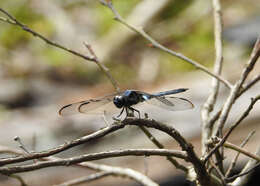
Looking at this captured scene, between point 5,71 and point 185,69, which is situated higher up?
point 5,71

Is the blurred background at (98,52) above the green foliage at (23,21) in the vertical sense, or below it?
below

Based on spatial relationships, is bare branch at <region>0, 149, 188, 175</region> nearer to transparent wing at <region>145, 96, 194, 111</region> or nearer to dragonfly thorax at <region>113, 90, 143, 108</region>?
dragonfly thorax at <region>113, 90, 143, 108</region>

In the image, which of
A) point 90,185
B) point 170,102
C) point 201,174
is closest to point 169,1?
point 90,185

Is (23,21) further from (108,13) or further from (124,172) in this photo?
(124,172)

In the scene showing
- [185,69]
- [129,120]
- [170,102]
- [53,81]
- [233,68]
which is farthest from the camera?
[53,81]

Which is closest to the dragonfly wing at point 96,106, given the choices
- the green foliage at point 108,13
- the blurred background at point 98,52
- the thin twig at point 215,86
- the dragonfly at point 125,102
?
the dragonfly at point 125,102

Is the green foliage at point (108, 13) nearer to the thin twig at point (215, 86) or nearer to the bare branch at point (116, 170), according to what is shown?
the thin twig at point (215, 86)

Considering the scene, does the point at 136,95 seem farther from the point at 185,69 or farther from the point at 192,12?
the point at 192,12
